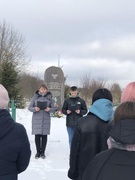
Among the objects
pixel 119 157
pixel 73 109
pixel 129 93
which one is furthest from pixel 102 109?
pixel 73 109

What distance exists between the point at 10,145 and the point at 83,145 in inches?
38.7

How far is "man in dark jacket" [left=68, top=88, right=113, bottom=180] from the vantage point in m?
3.38

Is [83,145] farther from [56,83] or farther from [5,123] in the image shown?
[56,83]

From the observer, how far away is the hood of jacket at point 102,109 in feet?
11.1

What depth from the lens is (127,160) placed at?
5.30ft

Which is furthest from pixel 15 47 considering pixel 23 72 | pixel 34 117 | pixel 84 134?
pixel 84 134

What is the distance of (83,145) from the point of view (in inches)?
133

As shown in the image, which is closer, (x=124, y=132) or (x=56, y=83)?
(x=124, y=132)

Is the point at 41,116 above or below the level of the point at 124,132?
below

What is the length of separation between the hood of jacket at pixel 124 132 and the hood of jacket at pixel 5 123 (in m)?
1.28

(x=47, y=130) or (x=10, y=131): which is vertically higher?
(x=10, y=131)

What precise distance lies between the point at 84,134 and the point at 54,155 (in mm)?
3531

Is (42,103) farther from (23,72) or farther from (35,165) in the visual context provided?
(23,72)

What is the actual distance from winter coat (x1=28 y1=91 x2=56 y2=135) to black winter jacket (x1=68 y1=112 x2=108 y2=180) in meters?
3.14
